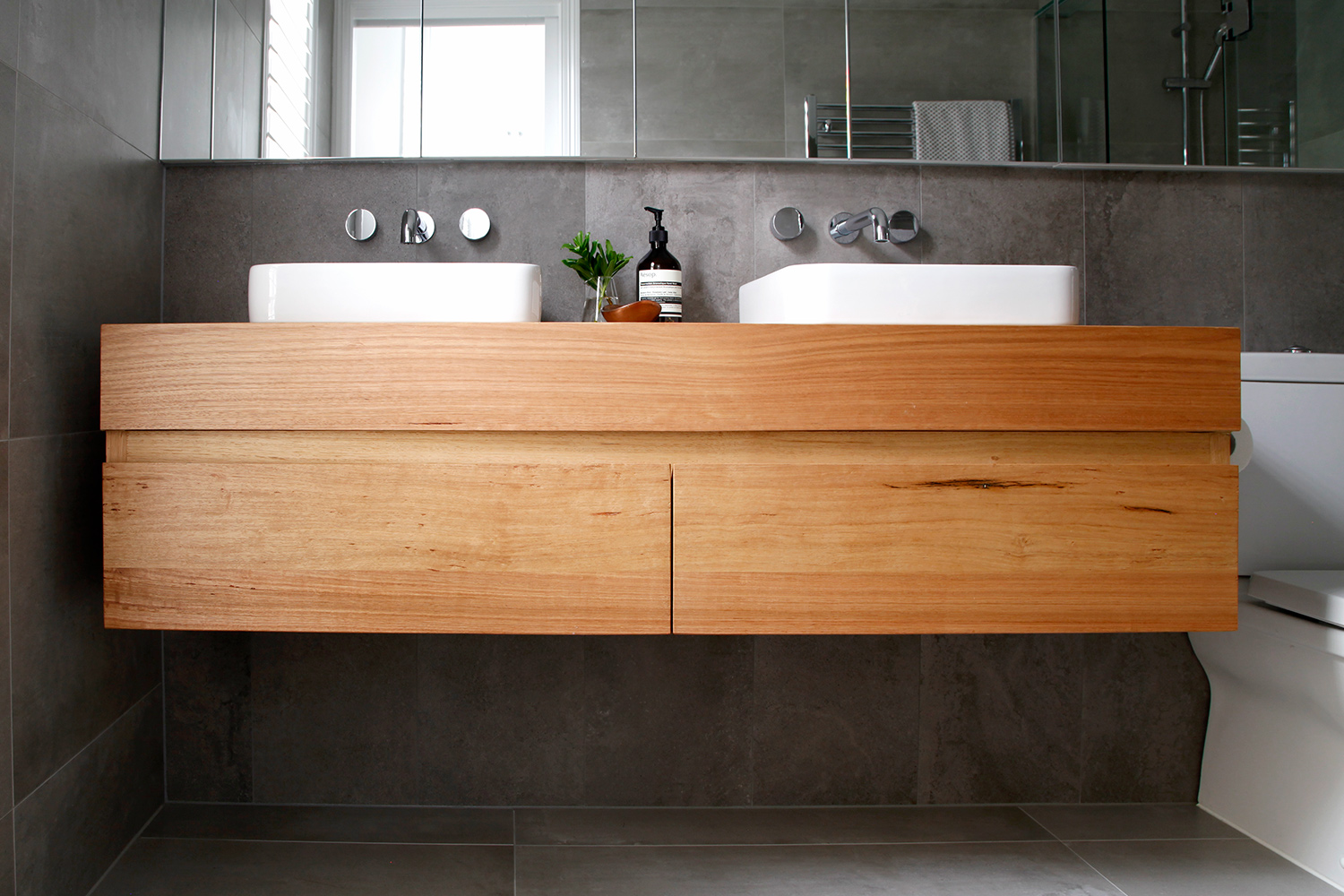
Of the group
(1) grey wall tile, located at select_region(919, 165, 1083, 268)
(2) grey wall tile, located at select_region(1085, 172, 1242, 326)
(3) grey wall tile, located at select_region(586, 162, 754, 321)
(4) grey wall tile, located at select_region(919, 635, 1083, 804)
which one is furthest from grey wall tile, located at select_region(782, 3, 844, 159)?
(4) grey wall tile, located at select_region(919, 635, 1083, 804)

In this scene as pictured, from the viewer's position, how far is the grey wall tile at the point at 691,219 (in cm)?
141

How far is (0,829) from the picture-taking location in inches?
37.7

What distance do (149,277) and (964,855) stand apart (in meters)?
1.63

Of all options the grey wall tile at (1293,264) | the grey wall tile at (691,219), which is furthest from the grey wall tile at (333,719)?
the grey wall tile at (1293,264)

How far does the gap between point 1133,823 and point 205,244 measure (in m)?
1.89

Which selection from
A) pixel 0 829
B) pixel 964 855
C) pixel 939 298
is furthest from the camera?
pixel 964 855

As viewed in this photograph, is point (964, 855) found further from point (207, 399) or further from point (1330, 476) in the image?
point (207, 399)

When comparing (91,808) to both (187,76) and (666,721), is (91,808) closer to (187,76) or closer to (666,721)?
(666,721)

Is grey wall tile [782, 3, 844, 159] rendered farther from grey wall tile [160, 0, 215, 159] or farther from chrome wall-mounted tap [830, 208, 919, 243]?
grey wall tile [160, 0, 215, 159]

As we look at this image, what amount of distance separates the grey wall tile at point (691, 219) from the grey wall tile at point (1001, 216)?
340mm

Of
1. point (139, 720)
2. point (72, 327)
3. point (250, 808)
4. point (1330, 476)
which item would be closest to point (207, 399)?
point (72, 327)

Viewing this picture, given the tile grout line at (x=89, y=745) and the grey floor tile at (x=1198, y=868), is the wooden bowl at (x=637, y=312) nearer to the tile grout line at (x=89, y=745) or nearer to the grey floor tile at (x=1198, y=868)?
the tile grout line at (x=89, y=745)

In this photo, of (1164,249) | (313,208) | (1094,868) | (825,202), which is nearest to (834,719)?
(1094,868)

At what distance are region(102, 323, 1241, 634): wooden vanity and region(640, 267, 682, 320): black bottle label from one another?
0.99 feet
